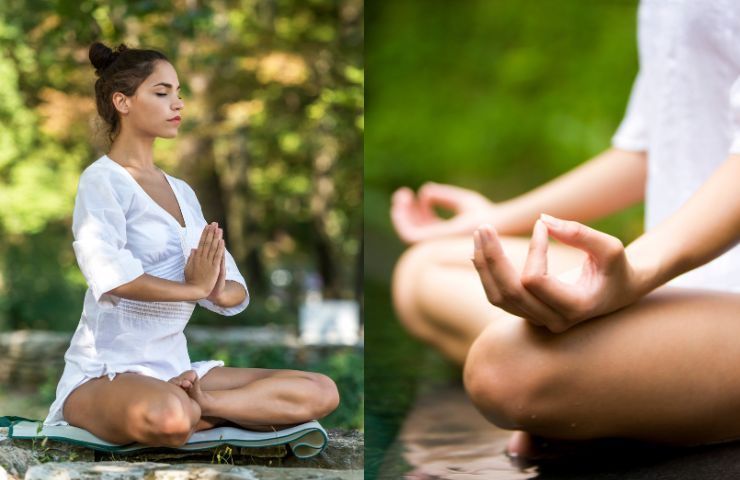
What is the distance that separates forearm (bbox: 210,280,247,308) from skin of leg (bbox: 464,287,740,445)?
0.31 m

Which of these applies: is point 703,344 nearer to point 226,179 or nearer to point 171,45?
point 171,45

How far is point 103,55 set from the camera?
4.14 ft

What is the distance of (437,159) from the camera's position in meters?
6.64

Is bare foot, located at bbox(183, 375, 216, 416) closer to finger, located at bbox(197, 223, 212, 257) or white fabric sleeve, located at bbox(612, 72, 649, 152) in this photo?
finger, located at bbox(197, 223, 212, 257)

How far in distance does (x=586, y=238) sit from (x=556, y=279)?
57mm

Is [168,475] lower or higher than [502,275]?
A: lower

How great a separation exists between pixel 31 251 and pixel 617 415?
4.49 m

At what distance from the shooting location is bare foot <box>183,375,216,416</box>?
1.19 meters

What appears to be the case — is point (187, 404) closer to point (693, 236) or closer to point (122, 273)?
point (122, 273)

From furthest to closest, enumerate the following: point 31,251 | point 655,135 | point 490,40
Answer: point 490,40 < point 31,251 < point 655,135

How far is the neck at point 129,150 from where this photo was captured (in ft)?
4.05

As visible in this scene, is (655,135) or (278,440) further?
(655,135)

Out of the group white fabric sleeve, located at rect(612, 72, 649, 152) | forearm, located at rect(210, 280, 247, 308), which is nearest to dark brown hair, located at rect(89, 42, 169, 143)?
forearm, located at rect(210, 280, 247, 308)

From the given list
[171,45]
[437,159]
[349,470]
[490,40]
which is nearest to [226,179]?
[437,159]
